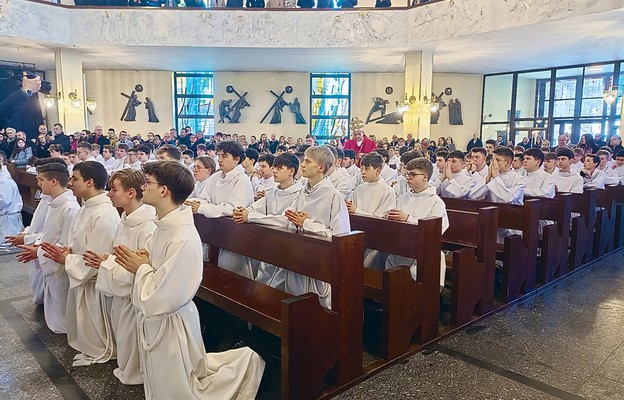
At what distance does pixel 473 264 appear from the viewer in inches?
160

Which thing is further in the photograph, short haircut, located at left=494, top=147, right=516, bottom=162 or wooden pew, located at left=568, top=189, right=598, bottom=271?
short haircut, located at left=494, top=147, right=516, bottom=162

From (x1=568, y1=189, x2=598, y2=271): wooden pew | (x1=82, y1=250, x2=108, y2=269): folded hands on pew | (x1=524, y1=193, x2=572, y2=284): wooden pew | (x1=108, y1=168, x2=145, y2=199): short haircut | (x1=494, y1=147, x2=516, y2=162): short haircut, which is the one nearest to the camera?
(x1=82, y1=250, x2=108, y2=269): folded hands on pew

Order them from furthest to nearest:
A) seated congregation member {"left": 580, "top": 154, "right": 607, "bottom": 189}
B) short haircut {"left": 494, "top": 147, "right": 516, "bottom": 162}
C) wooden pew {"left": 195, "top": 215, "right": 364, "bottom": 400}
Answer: seated congregation member {"left": 580, "top": 154, "right": 607, "bottom": 189} < short haircut {"left": 494, "top": 147, "right": 516, "bottom": 162} < wooden pew {"left": 195, "top": 215, "right": 364, "bottom": 400}

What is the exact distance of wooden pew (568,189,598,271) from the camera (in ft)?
18.9

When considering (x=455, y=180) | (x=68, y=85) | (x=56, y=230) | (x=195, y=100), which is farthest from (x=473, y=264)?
(x=195, y=100)

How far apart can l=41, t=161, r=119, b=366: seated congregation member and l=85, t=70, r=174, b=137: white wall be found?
54.9 feet

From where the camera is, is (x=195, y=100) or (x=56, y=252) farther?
(x=195, y=100)

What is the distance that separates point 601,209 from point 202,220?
5.37 metres

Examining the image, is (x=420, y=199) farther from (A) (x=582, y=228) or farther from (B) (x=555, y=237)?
(A) (x=582, y=228)

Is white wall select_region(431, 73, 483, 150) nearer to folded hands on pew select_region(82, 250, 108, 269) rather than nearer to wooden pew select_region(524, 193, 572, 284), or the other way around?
wooden pew select_region(524, 193, 572, 284)

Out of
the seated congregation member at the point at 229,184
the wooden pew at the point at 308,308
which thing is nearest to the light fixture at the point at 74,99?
the seated congregation member at the point at 229,184

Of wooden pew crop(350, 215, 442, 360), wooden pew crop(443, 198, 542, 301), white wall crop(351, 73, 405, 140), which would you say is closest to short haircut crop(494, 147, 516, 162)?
wooden pew crop(443, 198, 542, 301)

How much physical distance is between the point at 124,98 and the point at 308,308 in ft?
60.5

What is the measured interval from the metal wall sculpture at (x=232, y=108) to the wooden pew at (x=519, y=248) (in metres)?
15.4
